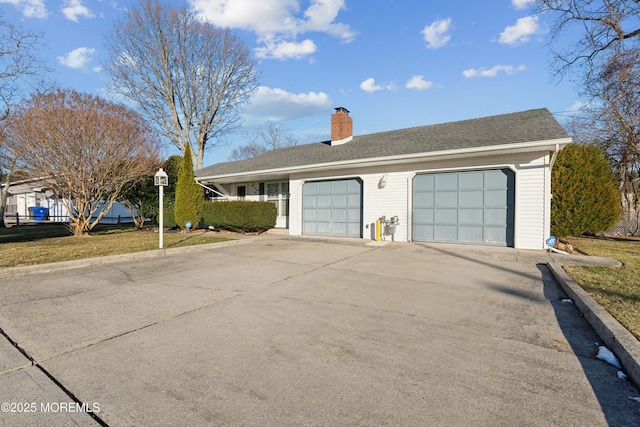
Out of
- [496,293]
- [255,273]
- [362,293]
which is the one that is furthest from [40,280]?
[496,293]

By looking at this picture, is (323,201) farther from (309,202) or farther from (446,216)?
(446,216)

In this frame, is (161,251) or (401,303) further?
(161,251)

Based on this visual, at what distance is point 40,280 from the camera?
5.62 m

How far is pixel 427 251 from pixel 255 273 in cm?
514

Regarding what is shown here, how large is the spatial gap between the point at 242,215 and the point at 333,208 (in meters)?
3.85

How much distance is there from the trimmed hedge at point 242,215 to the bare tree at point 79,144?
3543mm

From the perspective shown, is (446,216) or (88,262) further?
(446,216)

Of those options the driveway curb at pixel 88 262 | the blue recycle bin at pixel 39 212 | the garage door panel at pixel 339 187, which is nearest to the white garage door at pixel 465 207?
the garage door panel at pixel 339 187

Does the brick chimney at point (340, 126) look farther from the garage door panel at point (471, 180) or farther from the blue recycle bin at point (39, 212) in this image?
the blue recycle bin at point (39, 212)

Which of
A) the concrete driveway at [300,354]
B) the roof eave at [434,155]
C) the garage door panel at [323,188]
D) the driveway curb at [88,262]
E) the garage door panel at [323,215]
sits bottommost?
the concrete driveway at [300,354]

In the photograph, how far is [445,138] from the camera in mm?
10766

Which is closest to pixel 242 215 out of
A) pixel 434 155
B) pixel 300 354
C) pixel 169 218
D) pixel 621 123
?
pixel 169 218

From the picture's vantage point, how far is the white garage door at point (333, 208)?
12172mm

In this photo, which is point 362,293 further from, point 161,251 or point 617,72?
point 617,72
